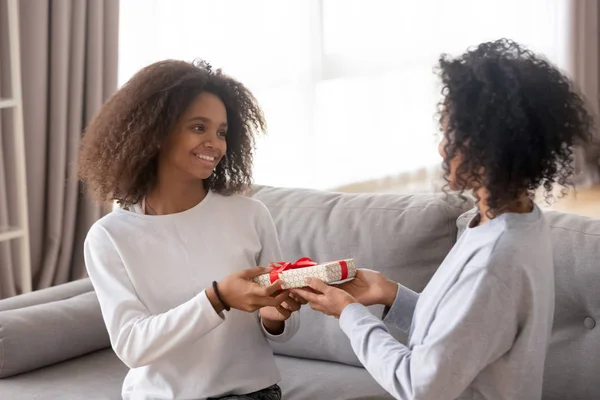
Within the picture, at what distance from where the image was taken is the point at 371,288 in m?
1.92

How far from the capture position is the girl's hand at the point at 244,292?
1.77 m

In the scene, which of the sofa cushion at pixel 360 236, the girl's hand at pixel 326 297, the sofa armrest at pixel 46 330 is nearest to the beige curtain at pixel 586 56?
the sofa cushion at pixel 360 236

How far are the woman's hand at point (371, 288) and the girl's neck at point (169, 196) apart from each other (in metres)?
0.40

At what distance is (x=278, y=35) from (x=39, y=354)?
7.70ft

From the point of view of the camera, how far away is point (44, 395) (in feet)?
7.38

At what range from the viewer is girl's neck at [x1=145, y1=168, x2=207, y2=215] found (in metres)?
2.01

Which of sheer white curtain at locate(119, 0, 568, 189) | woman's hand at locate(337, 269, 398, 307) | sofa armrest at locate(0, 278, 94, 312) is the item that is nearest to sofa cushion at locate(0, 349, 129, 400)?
sofa armrest at locate(0, 278, 94, 312)

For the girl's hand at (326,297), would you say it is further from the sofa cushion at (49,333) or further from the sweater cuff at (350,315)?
the sofa cushion at (49,333)

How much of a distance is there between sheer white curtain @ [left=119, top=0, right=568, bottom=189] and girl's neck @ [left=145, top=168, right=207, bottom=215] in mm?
1821

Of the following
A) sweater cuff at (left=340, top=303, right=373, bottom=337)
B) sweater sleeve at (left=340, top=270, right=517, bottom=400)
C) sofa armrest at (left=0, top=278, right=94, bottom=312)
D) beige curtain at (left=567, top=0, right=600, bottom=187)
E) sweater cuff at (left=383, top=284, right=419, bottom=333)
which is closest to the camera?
sweater sleeve at (left=340, top=270, right=517, bottom=400)

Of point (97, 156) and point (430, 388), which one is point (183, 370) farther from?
point (430, 388)

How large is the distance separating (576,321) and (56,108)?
2206 mm

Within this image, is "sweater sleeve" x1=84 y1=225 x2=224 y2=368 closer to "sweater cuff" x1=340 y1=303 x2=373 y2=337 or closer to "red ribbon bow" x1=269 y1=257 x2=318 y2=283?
"red ribbon bow" x1=269 y1=257 x2=318 y2=283

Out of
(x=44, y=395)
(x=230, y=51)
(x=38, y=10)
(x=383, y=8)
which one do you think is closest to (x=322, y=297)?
(x=44, y=395)
